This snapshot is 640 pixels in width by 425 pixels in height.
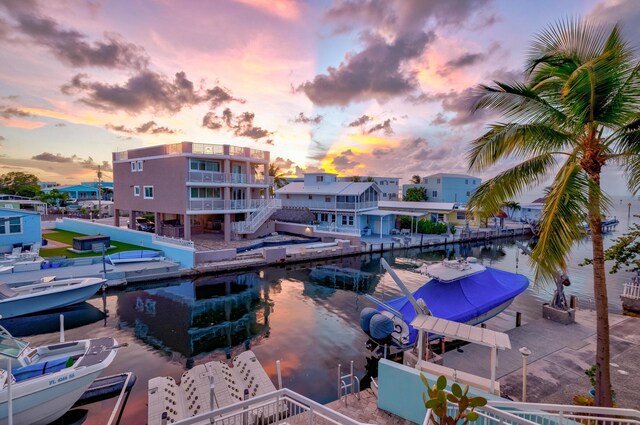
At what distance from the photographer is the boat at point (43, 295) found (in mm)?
16719

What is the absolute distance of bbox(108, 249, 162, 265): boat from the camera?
24780 millimetres

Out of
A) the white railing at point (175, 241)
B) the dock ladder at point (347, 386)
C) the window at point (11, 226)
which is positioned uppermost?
the window at point (11, 226)

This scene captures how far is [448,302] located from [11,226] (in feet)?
112

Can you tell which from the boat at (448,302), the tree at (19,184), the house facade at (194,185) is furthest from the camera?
the tree at (19,184)

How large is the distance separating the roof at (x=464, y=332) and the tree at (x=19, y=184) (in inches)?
3605

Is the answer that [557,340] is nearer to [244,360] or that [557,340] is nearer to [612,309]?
[612,309]

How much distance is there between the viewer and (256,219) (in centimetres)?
3569

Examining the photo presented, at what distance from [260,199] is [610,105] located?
113ft

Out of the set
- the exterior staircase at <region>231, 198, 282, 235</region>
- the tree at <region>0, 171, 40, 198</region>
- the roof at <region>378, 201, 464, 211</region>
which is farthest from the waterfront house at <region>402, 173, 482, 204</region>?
the tree at <region>0, 171, 40, 198</region>

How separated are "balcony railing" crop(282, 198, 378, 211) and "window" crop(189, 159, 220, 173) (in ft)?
51.0

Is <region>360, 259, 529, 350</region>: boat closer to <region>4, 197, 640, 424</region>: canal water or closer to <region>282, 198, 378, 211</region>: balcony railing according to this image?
<region>4, 197, 640, 424</region>: canal water

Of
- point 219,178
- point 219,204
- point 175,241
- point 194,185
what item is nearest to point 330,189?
point 219,178

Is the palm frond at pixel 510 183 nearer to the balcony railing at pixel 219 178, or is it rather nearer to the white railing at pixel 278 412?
the white railing at pixel 278 412

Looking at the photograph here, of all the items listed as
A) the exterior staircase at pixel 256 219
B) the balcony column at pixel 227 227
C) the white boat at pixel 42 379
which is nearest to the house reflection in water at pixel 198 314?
the white boat at pixel 42 379
